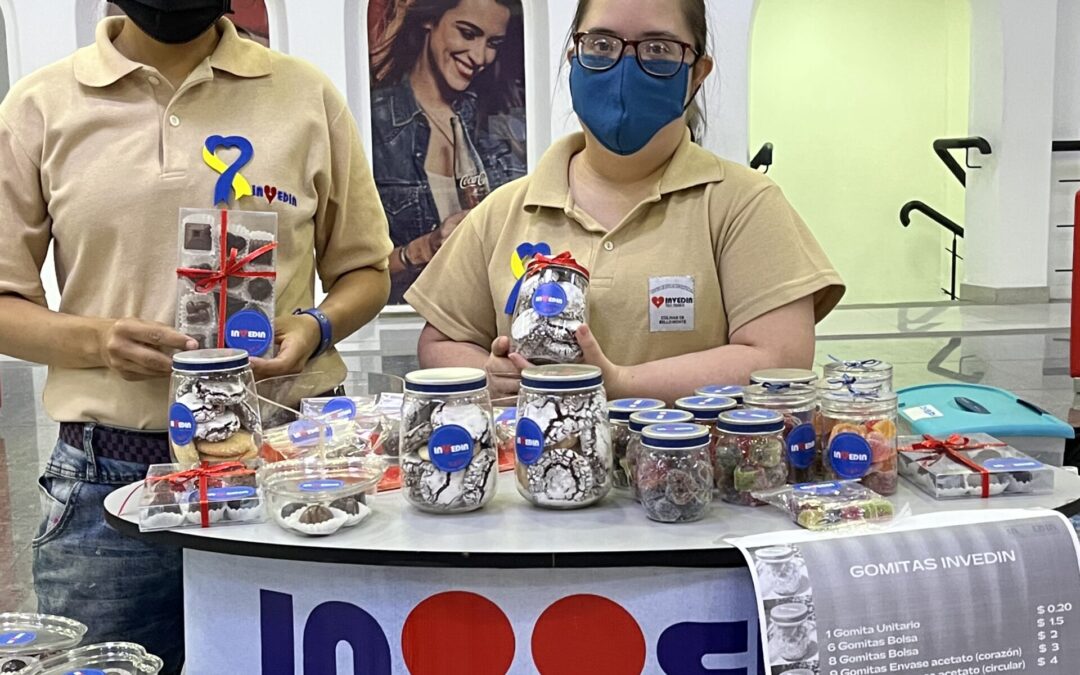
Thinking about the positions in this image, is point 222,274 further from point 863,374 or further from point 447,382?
point 863,374

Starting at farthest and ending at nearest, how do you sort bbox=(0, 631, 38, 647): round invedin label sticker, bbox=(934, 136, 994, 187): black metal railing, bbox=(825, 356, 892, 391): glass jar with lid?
1. bbox=(934, 136, 994, 187): black metal railing
2. bbox=(825, 356, 892, 391): glass jar with lid
3. bbox=(0, 631, 38, 647): round invedin label sticker

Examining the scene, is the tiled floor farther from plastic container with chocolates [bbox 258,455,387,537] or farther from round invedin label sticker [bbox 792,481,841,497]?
→ round invedin label sticker [bbox 792,481,841,497]

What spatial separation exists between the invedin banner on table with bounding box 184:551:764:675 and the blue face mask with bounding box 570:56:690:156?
93 centimetres

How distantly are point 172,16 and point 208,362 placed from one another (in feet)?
2.42

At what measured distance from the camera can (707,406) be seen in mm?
1828

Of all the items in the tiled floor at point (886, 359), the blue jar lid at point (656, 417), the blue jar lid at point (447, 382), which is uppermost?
the blue jar lid at point (447, 382)

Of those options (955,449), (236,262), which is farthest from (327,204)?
(955,449)

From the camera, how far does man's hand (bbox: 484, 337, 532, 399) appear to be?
2.13m

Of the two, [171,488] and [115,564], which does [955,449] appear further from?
[115,564]

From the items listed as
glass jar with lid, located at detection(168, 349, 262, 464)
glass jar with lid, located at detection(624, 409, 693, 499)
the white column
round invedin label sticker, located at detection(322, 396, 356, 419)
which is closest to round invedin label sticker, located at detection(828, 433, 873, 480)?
glass jar with lid, located at detection(624, 409, 693, 499)

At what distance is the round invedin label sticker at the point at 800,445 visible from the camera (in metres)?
1.82

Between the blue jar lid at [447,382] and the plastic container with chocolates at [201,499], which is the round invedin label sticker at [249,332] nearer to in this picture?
the plastic container with chocolates at [201,499]

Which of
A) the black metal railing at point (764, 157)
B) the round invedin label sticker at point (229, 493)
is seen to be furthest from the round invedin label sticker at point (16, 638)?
the black metal railing at point (764, 157)

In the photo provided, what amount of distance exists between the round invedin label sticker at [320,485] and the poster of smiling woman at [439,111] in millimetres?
8163
